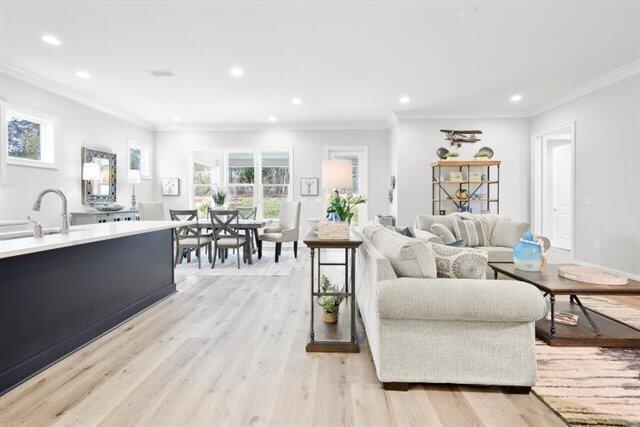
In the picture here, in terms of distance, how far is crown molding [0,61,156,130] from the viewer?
15.0ft

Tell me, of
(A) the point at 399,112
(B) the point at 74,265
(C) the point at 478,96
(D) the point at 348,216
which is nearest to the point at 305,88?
(A) the point at 399,112

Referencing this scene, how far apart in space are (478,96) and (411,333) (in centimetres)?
519

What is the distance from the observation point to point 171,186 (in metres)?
8.23

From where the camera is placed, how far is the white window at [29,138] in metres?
4.65

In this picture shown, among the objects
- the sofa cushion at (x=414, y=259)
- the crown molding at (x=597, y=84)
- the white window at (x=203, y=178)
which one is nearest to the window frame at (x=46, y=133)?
the white window at (x=203, y=178)

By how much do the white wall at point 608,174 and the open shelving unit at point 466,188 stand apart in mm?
1457

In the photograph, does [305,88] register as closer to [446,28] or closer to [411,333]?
[446,28]

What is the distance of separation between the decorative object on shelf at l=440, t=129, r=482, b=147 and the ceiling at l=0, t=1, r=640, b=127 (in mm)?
596

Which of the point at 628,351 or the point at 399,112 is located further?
the point at 399,112

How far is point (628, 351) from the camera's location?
2.50m

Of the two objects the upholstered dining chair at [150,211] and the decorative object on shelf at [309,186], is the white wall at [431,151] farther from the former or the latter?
the upholstered dining chair at [150,211]

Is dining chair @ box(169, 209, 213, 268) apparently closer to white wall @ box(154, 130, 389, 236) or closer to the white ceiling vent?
the white ceiling vent

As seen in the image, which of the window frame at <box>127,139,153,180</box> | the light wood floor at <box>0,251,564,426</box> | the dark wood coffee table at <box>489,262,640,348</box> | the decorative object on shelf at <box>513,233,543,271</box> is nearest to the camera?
the light wood floor at <box>0,251,564,426</box>

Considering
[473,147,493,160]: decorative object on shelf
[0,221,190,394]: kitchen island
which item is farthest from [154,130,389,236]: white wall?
[0,221,190,394]: kitchen island
